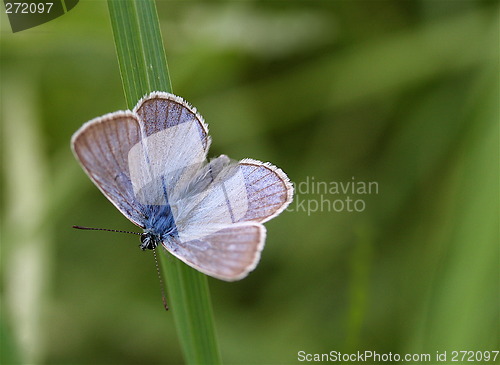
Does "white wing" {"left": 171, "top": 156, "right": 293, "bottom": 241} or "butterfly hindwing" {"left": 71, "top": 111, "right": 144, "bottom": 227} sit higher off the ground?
"butterfly hindwing" {"left": 71, "top": 111, "right": 144, "bottom": 227}

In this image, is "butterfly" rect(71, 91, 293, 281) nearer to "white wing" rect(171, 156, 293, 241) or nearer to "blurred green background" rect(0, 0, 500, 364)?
"white wing" rect(171, 156, 293, 241)

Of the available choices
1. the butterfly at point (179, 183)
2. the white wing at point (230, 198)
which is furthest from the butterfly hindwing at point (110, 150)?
the white wing at point (230, 198)

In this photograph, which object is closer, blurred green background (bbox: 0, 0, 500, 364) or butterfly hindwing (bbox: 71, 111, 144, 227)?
butterfly hindwing (bbox: 71, 111, 144, 227)

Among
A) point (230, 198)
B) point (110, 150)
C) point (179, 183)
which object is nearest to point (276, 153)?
point (179, 183)

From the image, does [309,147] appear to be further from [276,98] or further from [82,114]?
[82,114]

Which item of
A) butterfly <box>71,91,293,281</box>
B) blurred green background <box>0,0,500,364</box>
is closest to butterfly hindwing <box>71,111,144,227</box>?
butterfly <box>71,91,293,281</box>

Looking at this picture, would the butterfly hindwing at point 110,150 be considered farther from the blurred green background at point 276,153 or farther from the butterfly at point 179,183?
the blurred green background at point 276,153
